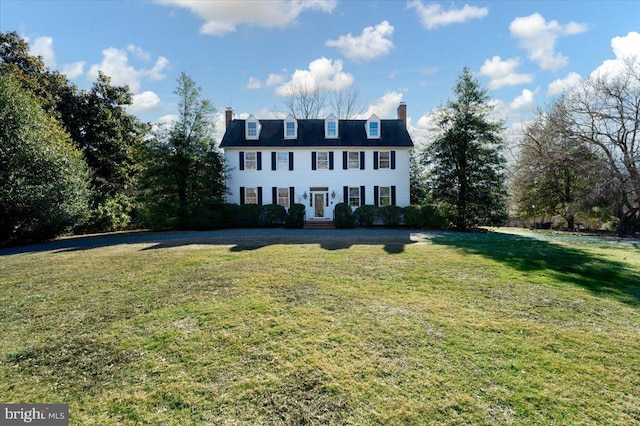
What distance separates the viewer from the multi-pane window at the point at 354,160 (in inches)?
869

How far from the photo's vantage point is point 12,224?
13477 mm

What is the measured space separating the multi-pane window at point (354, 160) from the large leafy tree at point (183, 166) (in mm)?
9626

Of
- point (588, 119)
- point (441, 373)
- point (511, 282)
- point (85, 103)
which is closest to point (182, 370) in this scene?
point (441, 373)

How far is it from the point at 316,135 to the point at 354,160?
3637mm

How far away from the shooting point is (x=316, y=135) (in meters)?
23.1

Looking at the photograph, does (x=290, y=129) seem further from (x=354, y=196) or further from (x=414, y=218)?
(x=414, y=218)

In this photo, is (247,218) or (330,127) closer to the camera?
(247,218)

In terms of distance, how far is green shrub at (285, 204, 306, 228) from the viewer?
18.6m

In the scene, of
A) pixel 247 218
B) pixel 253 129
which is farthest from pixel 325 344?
pixel 253 129

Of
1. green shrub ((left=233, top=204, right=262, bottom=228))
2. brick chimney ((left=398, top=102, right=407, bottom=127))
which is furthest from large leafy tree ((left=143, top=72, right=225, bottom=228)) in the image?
brick chimney ((left=398, top=102, right=407, bottom=127))

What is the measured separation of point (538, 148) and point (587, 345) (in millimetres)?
20789

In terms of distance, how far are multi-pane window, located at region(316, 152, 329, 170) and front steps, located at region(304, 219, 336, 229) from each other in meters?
3.95

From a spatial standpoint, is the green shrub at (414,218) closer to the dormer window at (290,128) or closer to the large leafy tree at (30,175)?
the dormer window at (290,128)

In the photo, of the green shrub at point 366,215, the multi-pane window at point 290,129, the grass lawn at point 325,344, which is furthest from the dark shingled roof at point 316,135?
the grass lawn at point 325,344
